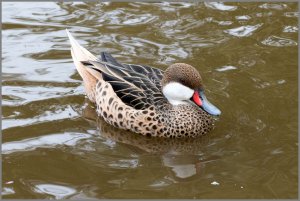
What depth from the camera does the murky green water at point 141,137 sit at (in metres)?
7.41

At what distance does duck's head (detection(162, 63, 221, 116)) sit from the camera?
8375mm

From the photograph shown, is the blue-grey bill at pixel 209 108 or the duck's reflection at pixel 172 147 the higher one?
the blue-grey bill at pixel 209 108

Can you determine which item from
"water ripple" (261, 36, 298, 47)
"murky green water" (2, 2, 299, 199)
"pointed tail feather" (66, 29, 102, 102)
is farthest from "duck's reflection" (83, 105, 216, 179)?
"water ripple" (261, 36, 298, 47)

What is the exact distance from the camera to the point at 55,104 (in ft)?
30.1

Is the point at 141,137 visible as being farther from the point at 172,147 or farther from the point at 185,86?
the point at 185,86

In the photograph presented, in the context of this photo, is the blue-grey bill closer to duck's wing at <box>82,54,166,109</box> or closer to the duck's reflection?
the duck's reflection

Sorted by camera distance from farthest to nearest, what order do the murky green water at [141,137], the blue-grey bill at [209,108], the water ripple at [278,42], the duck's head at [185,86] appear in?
the water ripple at [278,42] < the duck's head at [185,86] < the blue-grey bill at [209,108] < the murky green water at [141,137]

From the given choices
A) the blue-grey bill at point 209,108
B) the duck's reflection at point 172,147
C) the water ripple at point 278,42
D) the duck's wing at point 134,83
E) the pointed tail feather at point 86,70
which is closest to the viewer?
the duck's reflection at point 172,147

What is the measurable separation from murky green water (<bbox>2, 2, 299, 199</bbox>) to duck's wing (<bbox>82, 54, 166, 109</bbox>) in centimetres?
43

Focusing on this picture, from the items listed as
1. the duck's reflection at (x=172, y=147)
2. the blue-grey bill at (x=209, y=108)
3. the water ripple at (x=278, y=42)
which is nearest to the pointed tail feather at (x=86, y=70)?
the duck's reflection at (x=172, y=147)

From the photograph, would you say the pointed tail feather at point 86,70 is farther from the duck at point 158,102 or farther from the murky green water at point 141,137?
the duck at point 158,102

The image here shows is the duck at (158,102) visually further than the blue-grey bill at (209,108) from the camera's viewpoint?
Yes

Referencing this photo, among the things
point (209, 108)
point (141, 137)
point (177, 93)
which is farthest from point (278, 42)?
point (141, 137)

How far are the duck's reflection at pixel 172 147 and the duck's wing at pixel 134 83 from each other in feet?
1.26
